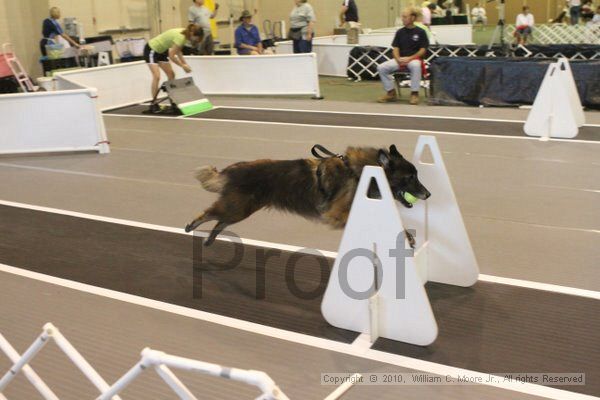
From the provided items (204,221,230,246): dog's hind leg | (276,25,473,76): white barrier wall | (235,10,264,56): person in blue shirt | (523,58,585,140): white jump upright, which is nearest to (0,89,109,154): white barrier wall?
(204,221,230,246): dog's hind leg

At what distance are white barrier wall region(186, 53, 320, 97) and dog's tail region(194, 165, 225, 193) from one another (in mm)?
7574

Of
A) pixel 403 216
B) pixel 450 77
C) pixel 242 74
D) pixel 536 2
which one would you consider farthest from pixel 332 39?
pixel 536 2

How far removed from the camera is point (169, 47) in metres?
10.4

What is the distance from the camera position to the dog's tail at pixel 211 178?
420cm

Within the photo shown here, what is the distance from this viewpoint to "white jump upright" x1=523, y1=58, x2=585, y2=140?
7633 mm

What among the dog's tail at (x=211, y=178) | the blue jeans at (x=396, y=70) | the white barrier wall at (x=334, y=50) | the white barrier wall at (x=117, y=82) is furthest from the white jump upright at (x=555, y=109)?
the white barrier wall at (x=117, y=82)

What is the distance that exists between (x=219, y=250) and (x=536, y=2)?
3386 cm

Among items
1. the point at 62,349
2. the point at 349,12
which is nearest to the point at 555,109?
the point at 62,349

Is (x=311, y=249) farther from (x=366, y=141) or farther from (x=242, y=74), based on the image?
(x=242, y=74)

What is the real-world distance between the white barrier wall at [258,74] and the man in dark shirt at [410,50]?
1.58m

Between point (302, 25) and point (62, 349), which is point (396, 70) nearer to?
point (302, 25)

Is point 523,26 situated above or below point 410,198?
above

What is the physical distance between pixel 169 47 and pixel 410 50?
4.17 meters

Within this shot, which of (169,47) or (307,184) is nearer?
(307,184)
